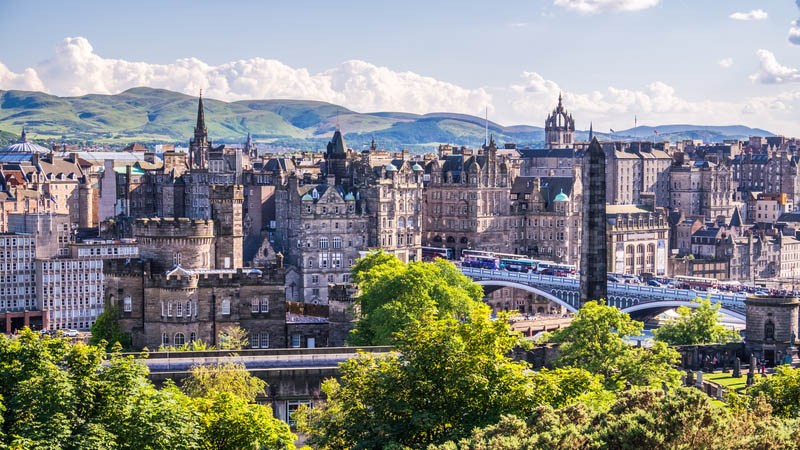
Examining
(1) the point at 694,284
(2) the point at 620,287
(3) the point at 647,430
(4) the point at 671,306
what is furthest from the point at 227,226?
(1) the point at 694,284

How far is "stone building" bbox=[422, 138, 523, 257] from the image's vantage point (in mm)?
193750

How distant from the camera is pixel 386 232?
585 ft

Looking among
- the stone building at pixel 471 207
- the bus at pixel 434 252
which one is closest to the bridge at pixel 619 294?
the bus at pixel 434 252

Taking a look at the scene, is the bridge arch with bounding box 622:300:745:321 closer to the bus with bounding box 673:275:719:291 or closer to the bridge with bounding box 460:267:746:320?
the bridge with bounding box 460:267:746:320

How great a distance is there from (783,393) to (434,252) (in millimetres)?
128138

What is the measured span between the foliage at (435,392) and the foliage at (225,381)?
42.2 feet

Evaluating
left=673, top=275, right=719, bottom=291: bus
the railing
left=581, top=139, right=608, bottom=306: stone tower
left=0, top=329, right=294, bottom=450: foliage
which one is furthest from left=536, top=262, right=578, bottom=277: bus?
left=0, top=329, right=294, bottom=450: foliage

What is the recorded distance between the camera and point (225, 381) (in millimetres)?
70625

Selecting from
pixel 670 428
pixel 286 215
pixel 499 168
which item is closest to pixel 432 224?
pixel 499 168

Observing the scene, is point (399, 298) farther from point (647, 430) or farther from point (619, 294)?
point (647, 430)

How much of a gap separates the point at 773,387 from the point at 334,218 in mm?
Answer: 111330

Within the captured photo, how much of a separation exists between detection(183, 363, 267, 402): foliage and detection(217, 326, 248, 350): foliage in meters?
18.6

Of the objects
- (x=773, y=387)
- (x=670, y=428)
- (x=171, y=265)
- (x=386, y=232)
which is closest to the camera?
(x=670, y=428)

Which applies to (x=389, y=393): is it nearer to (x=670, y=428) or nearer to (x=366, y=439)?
(x=366, y=439)
